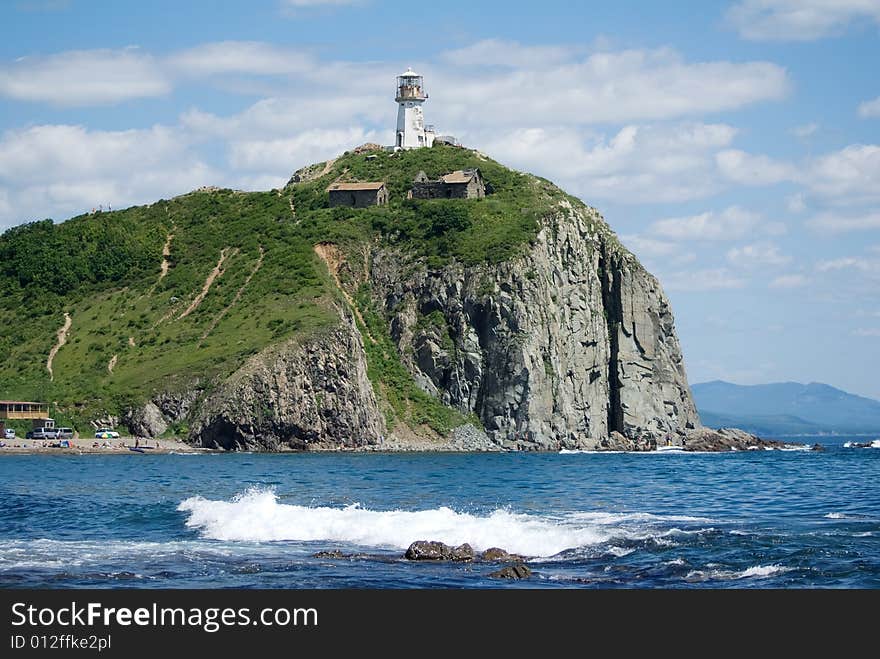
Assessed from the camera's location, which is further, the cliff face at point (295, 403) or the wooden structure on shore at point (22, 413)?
the cliff face at point (295, 403)

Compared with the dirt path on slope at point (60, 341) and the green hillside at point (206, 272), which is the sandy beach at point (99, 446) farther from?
the dirt path on slope at point (60, 341)

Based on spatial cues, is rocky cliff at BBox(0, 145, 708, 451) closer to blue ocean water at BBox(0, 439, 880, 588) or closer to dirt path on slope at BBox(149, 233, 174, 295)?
dirt path on slope at BBox(149, 233, 174, 295)

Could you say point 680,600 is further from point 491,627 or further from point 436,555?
point 436,555

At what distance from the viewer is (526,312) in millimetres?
123188

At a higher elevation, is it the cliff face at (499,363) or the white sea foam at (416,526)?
the cliff face at (499,363)

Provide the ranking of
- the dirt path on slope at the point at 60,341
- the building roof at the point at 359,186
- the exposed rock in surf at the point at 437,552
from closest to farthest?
the exposed rock in surf at the point at 437,552 < the dirt path on slope at the point at 60,341 < the building roof at the point at 359,186

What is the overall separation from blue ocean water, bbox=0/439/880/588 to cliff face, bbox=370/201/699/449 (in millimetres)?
→ 45744

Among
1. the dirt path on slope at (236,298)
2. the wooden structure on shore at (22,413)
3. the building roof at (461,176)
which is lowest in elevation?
the wooden structure on shore at (22,413)

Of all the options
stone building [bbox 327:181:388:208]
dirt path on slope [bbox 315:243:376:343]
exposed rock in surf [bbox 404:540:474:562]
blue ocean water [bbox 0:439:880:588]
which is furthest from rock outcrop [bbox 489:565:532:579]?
stone building [bbox 327:181:388:208]

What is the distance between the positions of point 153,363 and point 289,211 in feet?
124

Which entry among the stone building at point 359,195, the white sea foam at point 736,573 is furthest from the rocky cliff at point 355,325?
the white sea foam at point 736,573

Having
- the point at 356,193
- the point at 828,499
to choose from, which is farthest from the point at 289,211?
the point at 828,499

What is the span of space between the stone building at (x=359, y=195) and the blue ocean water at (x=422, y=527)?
233ft

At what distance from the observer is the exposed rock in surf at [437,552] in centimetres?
3434
